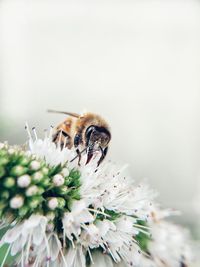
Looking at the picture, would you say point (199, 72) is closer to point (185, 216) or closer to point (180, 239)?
point (185, 216)

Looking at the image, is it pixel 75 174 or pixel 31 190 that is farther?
pixel 75 174

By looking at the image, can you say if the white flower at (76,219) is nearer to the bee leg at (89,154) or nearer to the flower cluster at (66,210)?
the flower cluster at (66,210)

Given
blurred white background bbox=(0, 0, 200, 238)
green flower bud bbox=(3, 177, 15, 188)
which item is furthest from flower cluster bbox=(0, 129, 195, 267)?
blurred white background bbox=(0, 0, 200, 238)

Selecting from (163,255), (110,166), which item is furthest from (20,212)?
(163,255)

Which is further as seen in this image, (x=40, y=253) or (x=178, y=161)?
(x=178, y=161)

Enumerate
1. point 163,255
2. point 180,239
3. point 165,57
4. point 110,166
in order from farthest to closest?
point 165,57 → point 180,239 → point 163,255 → point 110,166

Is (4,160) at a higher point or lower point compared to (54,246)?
higher

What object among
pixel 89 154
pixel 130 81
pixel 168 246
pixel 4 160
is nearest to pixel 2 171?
pixel 4 160

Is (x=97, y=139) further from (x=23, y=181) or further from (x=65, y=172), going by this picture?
(x=23, y=181)
